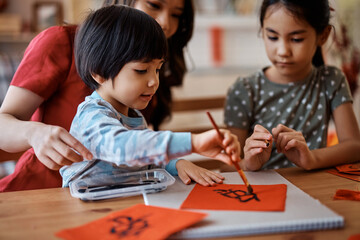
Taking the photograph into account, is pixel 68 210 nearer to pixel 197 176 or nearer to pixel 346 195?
pixel 197 176

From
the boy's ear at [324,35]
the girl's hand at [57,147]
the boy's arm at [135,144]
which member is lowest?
the girl's hand at [57,147]

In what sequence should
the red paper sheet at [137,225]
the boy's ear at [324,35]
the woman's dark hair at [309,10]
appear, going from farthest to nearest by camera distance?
the boy's ear at [324,35] < the woman's dark hair at [309,10] < the red paper sheet at [137,225]

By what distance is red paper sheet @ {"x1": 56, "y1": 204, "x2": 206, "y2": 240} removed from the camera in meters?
0.58

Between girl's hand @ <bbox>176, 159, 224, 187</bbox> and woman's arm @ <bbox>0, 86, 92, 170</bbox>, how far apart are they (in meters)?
0.25

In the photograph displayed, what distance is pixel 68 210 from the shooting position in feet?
2.29

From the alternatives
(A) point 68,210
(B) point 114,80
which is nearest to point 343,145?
(B) point 114,80

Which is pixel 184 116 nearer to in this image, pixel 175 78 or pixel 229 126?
pixel 175 78

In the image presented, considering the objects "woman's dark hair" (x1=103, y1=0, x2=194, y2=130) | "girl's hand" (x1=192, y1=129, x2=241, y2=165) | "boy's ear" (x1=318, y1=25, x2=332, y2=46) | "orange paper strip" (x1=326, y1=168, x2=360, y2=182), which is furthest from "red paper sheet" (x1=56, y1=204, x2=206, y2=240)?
"boy's ear" (x1=318, y1=25, x2=332, y2=46)

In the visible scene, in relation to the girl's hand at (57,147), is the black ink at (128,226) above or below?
below

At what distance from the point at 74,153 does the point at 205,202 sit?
11.1 inches

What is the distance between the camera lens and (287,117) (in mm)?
1319

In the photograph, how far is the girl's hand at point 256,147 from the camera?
0.92 m

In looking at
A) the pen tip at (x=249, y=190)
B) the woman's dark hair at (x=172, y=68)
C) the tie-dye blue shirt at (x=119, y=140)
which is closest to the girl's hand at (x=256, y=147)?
the pen tip at (x=249, y=190)

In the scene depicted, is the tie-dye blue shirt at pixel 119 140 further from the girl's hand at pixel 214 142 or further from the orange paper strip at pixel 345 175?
the orange paper strip at pixel 345 175
